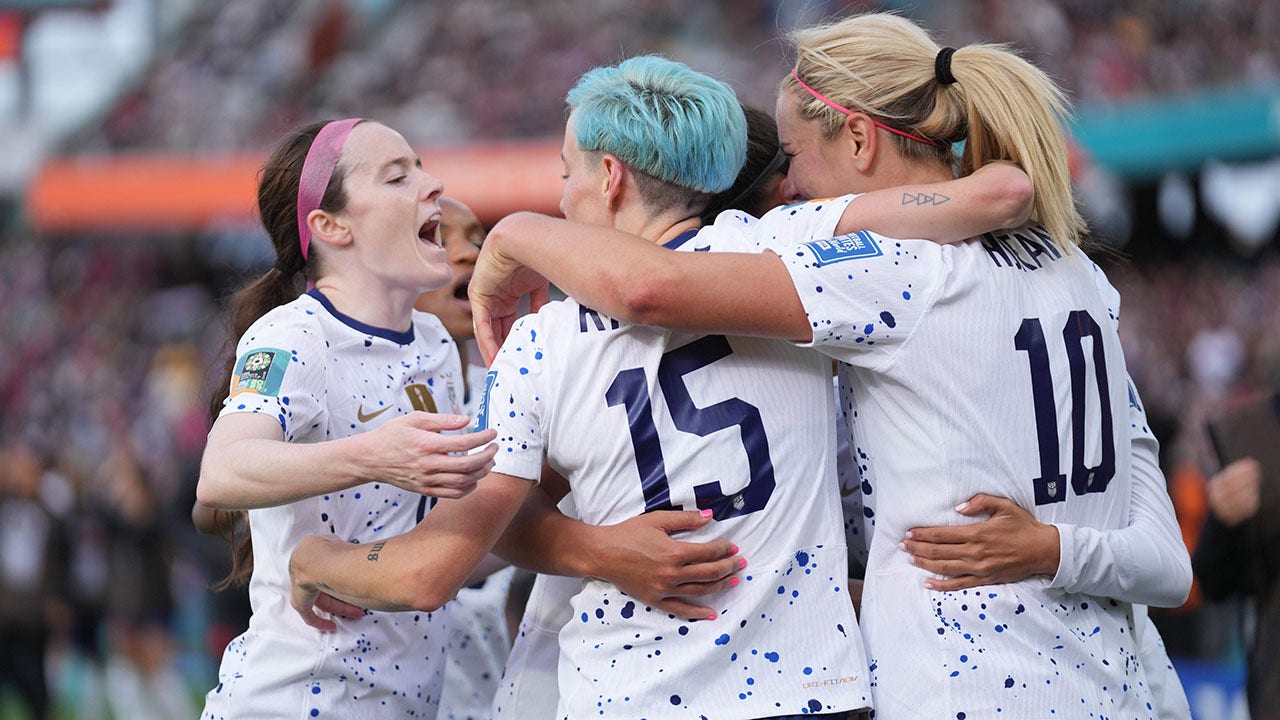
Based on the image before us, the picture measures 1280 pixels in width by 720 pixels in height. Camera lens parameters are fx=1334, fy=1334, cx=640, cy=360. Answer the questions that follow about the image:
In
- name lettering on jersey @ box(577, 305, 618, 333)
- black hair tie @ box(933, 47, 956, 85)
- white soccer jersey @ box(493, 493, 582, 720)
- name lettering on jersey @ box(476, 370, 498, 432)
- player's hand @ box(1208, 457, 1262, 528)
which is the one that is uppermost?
black hair tie @ box(933, 47, 956, 85)

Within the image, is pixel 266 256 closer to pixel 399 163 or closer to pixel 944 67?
pixel 399 163

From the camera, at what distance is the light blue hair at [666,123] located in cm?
268

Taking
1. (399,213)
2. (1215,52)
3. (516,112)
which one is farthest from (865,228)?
(516,112)

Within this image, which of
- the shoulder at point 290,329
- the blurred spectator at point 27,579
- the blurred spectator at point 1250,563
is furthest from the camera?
the blurred spectator at point 27,579

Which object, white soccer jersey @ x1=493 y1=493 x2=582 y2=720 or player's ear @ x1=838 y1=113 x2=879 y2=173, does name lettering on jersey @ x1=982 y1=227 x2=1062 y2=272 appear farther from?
white soccer jersey @ x1=493 y1=493 x2=582 y2=720

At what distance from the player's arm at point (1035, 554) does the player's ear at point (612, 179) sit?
2.97 feet

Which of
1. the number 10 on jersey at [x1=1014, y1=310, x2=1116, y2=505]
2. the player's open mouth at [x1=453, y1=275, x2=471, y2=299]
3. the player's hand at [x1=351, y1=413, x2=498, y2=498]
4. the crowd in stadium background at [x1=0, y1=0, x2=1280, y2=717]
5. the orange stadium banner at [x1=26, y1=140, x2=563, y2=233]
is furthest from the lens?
the orange stadium banner at [x1=26, y1=140, x2=563, y2=233]

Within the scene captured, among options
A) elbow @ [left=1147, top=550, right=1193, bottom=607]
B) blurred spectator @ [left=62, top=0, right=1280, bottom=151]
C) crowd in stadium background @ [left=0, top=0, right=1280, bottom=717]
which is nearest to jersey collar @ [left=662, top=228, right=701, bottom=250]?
elbow @ [left=1147, top=550, right=1193, bottom=607]

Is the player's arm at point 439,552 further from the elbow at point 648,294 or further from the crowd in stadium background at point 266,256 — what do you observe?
the crowd in stadium background at point 266,256

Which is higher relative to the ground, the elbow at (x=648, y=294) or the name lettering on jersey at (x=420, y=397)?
the elbow at (x=648, y=294)

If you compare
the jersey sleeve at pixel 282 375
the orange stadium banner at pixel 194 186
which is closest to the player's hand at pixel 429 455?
the jersey sleeve at pixel 282 375

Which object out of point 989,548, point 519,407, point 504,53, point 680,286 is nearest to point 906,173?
point 680,286

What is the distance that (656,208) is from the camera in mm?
2754

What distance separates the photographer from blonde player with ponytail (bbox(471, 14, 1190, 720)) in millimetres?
2545
